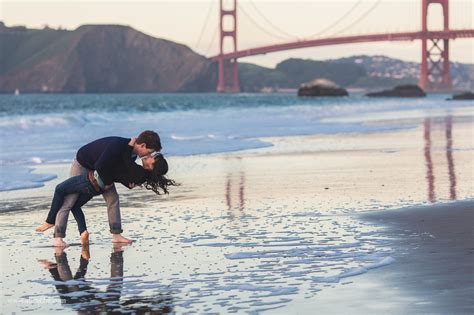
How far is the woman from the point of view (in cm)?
657

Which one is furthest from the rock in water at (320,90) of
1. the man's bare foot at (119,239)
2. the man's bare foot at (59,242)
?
the man's bare foot at (59,242)

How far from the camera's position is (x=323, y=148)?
16578mm

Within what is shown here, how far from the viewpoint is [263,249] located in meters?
6.25

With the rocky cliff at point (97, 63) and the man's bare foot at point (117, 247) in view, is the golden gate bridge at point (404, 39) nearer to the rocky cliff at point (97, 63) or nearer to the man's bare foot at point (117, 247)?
the rocky cliff at point (97, 63)

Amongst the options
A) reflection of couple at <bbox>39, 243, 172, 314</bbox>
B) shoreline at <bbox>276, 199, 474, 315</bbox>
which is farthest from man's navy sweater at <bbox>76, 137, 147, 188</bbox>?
shoreline at <bbox>276, 199, 474, 315</bbox>

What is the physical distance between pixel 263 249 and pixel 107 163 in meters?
1.14

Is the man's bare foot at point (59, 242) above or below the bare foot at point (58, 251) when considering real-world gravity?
above

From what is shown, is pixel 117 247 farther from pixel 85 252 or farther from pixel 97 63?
pixel 97 63

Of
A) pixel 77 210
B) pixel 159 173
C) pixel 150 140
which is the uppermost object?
pixel 150 140

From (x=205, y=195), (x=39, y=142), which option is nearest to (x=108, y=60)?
(x=39, y=142)

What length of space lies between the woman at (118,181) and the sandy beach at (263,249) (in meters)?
0.16

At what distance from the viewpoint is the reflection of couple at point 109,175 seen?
657cm

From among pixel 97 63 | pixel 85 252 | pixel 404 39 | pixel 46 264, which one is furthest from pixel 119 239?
pixel 97 63

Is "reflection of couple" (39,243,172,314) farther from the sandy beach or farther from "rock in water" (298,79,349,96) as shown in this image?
"rock in water" (298,79,349,96)
